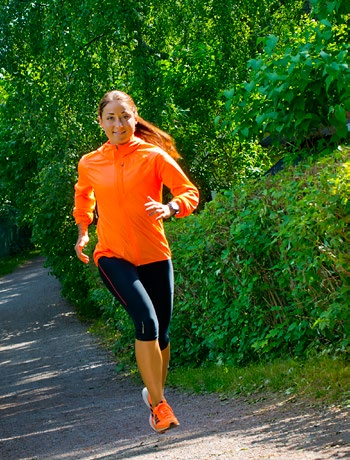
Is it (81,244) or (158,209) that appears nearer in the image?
(158,209)

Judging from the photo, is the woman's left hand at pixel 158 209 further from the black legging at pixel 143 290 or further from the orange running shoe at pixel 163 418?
the orange running shoe at pixel 163 418

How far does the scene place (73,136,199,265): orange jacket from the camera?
5.97 meters

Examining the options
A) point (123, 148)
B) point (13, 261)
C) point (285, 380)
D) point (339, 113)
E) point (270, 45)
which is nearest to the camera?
point (123, 148)

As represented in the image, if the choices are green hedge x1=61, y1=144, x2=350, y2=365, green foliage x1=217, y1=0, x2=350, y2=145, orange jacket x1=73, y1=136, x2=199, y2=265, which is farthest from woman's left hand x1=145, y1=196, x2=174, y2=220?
green foliage x1=217, y1=0, x2=350, y2=145

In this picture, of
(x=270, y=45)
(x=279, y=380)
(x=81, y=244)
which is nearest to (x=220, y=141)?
(x=270, y=45)

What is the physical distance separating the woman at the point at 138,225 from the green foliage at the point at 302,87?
3.84 metres

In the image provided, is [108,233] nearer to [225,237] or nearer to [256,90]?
[225,237]

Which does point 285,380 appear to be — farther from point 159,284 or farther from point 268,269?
point 159,284

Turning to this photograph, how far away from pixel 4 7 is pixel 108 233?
35.4 ft

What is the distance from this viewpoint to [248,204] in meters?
9.44

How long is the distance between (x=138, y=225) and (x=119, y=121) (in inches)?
24.9

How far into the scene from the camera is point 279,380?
8.55 m

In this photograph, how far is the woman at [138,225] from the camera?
596cm

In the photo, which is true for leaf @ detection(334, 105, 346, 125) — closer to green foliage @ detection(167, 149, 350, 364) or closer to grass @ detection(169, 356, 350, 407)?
green foliage @ detection(167, 149, 350, 364)
